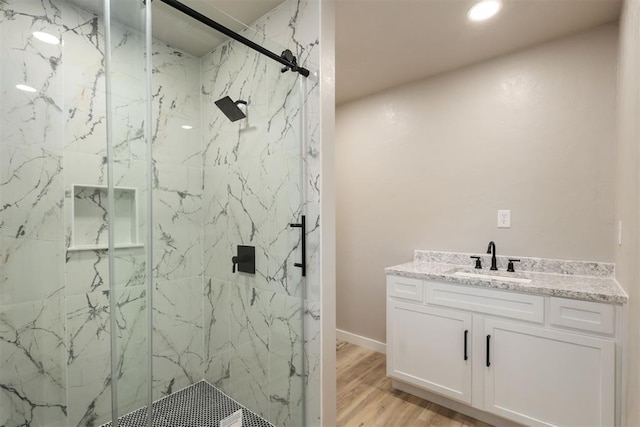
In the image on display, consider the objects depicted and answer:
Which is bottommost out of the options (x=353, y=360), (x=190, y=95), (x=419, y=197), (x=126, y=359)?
(x=353, y=360)

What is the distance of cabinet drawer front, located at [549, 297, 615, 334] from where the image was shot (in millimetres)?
1520

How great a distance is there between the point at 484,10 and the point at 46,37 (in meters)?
2.39

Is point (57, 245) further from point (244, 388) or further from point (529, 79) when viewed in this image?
point (529, 79)

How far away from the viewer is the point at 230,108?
1889mm

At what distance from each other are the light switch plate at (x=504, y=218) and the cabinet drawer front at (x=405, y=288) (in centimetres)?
79

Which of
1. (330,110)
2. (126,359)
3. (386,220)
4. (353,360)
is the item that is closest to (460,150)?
(386,220)

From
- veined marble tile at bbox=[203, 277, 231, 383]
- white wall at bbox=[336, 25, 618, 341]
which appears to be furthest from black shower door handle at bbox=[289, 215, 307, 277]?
white wall at bbox=[336, 25, 618, 341]

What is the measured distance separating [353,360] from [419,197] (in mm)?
1628

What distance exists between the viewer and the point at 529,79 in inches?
85.2

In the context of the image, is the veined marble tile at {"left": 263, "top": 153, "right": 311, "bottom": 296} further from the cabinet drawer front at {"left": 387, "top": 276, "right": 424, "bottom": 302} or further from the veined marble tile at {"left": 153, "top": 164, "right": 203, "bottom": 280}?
the cabinet drawer front at {"left": 387, "top": 276, "right": 424, "bottom": 302}

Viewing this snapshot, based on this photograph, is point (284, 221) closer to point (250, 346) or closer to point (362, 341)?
point (250, 346)

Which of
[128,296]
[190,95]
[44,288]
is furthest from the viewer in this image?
[190,95]

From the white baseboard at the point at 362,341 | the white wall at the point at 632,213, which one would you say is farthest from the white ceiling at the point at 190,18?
the white baseboard at the point at 362,341

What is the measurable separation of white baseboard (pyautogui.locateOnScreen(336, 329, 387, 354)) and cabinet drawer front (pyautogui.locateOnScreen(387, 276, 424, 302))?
960 millimetres
